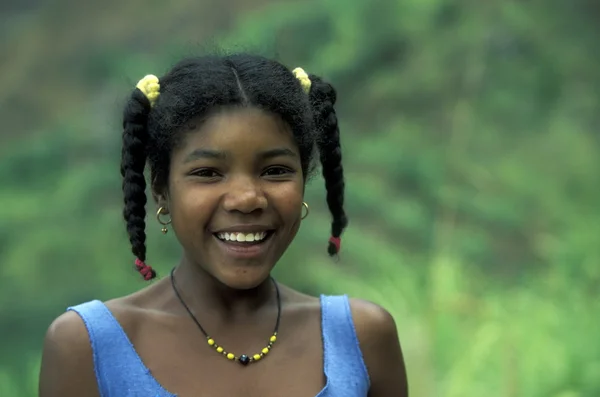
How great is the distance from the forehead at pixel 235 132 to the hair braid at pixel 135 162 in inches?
4.8

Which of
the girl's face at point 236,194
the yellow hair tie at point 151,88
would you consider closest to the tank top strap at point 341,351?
the girl's face at point 236,194

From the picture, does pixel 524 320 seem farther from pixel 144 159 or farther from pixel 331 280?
pixel 144 159

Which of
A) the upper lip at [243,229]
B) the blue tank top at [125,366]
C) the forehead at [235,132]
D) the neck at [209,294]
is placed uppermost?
the forehead at [235,132]

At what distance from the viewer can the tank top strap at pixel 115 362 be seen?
1.98 meters

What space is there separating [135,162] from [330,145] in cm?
47

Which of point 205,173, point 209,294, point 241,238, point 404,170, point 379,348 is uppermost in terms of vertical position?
point 404,170

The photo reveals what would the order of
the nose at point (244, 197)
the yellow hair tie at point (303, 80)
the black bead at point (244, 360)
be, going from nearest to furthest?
1. the nose at point (244, 197)
2. the black bead at point (244, 360)
3. the yellow hair tie at point (303, 80)

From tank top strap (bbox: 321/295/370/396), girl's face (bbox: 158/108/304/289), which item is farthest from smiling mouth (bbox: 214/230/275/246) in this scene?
tank top strap (bbox: 321/295/370/396)

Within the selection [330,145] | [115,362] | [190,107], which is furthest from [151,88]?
[115,362]

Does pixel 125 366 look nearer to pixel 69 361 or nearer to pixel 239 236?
pixel 69 361

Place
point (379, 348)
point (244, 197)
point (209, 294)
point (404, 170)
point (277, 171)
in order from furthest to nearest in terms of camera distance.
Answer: point (404, 170) < point (379, 348) < point (209, 294) < point (277, 171) < point (244, 197)

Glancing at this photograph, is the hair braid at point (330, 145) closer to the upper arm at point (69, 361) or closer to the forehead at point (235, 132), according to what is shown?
the forehead at point (235, 132)

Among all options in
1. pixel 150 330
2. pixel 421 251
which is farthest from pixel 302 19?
pixel 150 330

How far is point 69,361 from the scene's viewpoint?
1.99 meters
